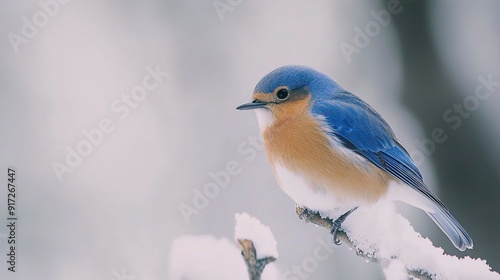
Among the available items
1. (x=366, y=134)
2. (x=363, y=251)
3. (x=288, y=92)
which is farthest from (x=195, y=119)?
(x=363, y=251)

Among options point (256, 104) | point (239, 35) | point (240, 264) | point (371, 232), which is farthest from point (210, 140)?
point (240, 264)

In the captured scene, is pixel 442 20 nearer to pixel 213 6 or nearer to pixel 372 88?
pixel 372 88

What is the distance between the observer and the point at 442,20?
15.0 feet

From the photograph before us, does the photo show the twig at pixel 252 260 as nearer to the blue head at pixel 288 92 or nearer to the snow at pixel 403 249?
the snow at pixel 403 249

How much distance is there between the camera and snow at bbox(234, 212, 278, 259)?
141 centimetres

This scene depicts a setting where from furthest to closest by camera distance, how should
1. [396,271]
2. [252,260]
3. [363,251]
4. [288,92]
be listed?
[288,92], [363,251], [396,271], [252,260]

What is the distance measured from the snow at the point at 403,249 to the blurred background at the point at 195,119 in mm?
2093

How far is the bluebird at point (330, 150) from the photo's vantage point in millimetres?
2400

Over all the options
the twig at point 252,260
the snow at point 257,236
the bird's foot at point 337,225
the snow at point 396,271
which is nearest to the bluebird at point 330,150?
the bird's foot at point 337,225

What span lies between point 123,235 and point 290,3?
2428 millimetres

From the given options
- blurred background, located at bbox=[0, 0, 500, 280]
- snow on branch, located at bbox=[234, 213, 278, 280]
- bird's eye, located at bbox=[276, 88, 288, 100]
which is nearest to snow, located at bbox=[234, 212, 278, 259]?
snow on branch, located at bbox=[234, 213, 278, 280]

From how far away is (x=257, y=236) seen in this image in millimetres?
1465

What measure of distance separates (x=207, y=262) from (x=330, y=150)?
1.24 metres

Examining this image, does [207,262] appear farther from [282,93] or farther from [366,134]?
[366,134]
